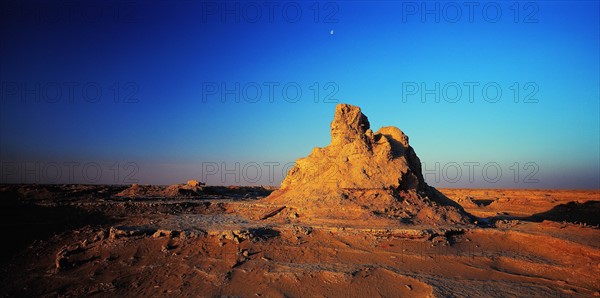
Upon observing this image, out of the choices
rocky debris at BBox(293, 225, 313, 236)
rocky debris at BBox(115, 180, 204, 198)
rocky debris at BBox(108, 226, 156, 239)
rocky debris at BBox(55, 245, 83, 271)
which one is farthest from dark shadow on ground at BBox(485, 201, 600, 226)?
rocky debris at BBox(115, 180, 204, 198)

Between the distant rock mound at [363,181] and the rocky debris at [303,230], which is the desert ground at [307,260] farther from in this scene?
the distant rock mound at [363,181]

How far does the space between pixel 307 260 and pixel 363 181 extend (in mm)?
3980

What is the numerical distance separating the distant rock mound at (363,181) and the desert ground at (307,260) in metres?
0.80

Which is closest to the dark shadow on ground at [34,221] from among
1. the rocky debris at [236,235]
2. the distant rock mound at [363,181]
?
the rocky debris at [236,235]

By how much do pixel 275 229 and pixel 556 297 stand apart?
5.97 metres

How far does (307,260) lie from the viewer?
707 centimetres

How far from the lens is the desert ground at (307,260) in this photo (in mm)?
5918

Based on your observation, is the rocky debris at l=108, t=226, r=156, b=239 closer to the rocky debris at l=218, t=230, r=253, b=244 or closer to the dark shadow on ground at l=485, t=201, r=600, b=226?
the rocky debris at l=218, t=230, r=253, b=244

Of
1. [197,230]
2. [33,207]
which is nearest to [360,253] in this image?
[197,230]

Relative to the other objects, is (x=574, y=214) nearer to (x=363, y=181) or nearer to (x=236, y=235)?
(x=363, y=181)

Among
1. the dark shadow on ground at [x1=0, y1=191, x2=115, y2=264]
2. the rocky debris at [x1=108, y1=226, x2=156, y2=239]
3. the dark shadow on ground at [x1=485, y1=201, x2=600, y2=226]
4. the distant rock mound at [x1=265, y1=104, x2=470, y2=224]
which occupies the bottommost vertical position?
the dark shadow on ground at [x1=485, y1=201, x2=600, y2=226]

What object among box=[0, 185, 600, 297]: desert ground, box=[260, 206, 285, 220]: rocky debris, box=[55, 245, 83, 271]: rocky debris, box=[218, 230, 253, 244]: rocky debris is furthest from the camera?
box=[260, 206, 285, 220]: rocky debris

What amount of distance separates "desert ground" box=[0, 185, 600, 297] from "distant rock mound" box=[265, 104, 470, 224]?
80cm

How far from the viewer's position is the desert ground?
592 cm
